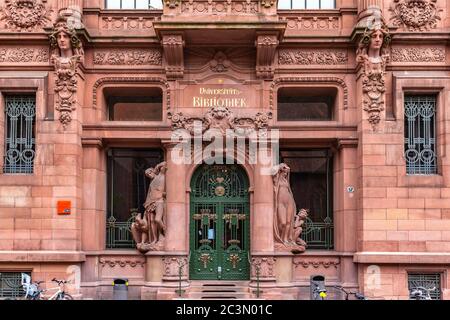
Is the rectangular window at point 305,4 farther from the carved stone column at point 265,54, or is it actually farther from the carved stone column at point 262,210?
the carved stone column at point 262,210

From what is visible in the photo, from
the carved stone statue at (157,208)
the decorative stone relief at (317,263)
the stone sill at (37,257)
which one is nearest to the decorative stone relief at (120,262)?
the carved stone statue at (157,208)

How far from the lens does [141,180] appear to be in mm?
16000

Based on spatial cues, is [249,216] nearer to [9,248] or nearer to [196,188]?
[196,188]

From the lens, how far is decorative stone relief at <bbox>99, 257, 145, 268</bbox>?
15450 mm

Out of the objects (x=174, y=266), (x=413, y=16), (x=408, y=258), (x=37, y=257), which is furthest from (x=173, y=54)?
(x=408, y=258)

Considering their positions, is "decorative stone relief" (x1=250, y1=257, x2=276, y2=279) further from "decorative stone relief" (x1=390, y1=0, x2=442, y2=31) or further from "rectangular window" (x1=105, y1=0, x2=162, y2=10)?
"rectangular window" (x1=105, y1=0, x2=162, y2=10)

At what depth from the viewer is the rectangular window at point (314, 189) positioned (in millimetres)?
15820

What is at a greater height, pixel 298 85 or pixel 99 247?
pixel 298 85

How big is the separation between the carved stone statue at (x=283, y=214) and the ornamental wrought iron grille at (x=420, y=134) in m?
3.04

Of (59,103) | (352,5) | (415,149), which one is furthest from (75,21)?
(415,149)

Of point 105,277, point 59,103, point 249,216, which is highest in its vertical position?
point 59,103

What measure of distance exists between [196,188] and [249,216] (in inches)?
60.9

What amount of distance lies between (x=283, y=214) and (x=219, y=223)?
65.4 inches

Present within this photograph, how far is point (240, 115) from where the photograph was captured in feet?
51.0
